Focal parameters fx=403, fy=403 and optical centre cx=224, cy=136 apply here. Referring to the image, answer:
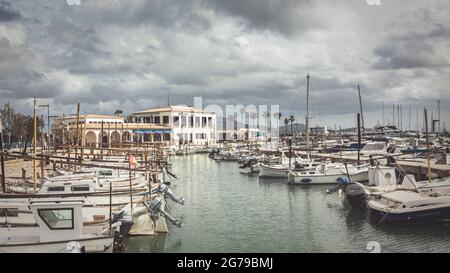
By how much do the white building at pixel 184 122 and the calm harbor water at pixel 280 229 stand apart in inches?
2756

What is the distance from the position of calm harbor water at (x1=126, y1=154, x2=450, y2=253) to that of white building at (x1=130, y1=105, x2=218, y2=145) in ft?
230

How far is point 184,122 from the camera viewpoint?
104062mm

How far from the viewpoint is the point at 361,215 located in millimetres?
23672

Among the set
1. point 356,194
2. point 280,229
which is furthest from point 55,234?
point 356,194

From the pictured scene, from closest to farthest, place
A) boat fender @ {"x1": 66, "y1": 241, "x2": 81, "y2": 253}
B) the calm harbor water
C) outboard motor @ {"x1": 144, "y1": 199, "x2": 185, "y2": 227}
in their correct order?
boat fender @ {"x1": 66, "y1": 241, "x2": 81, "y2": 253} → the calm harbor water → outboard motor @ {"x1": 144, "y1": 199, "x2": 185, "y2": 227}

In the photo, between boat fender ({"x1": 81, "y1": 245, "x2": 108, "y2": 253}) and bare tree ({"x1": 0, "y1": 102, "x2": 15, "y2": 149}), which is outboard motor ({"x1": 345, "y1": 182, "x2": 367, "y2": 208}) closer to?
boat fender ({"x1": 81, "y1": 245, "x2": 108, "y2": 253})

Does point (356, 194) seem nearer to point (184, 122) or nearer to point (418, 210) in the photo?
point (418, 210)

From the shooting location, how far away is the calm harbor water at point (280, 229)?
18.1 metres

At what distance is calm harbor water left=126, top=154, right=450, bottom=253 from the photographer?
1808cm

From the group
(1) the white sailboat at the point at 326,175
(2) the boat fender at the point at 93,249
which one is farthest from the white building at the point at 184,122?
(2) the boat fender at the point at 93,249

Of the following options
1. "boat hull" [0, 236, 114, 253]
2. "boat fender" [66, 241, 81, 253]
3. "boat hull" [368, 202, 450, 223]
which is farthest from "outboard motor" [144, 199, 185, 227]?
"boat hull" [368, 202, 450, 223]

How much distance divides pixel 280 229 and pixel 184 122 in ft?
277
